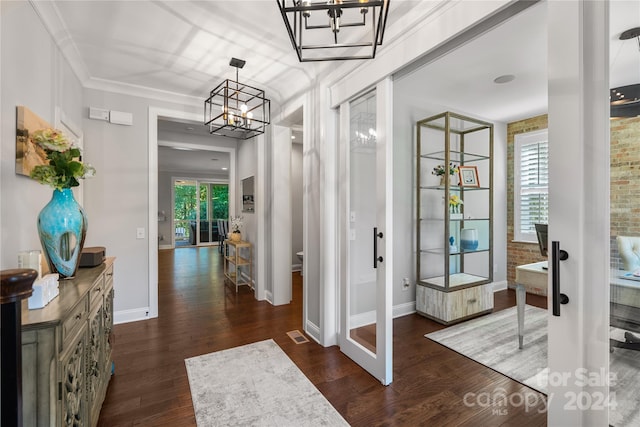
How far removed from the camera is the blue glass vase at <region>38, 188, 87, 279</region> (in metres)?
1.62

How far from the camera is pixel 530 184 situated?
4.47 m

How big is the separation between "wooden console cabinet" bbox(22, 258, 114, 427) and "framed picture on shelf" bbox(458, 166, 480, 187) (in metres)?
3.87

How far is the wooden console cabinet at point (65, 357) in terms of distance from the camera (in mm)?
1105

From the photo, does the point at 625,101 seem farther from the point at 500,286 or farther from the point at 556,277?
the point at 500,286

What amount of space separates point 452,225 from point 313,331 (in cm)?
225

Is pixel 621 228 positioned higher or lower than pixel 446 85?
lower

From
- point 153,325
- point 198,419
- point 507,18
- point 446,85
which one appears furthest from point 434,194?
point 153,325

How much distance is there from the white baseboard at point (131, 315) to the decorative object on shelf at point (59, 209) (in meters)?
2.12

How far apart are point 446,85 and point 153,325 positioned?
4.37 m

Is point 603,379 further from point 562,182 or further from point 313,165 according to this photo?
point 313,165

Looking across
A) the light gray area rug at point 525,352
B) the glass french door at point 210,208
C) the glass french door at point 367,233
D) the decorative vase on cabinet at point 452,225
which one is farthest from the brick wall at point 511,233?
the glass french door at point 210,208

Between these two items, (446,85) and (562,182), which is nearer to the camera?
(562,182)

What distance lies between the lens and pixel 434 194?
12.8ft

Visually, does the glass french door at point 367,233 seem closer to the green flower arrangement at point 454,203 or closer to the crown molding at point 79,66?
the green flower arrangement at point 454,203
